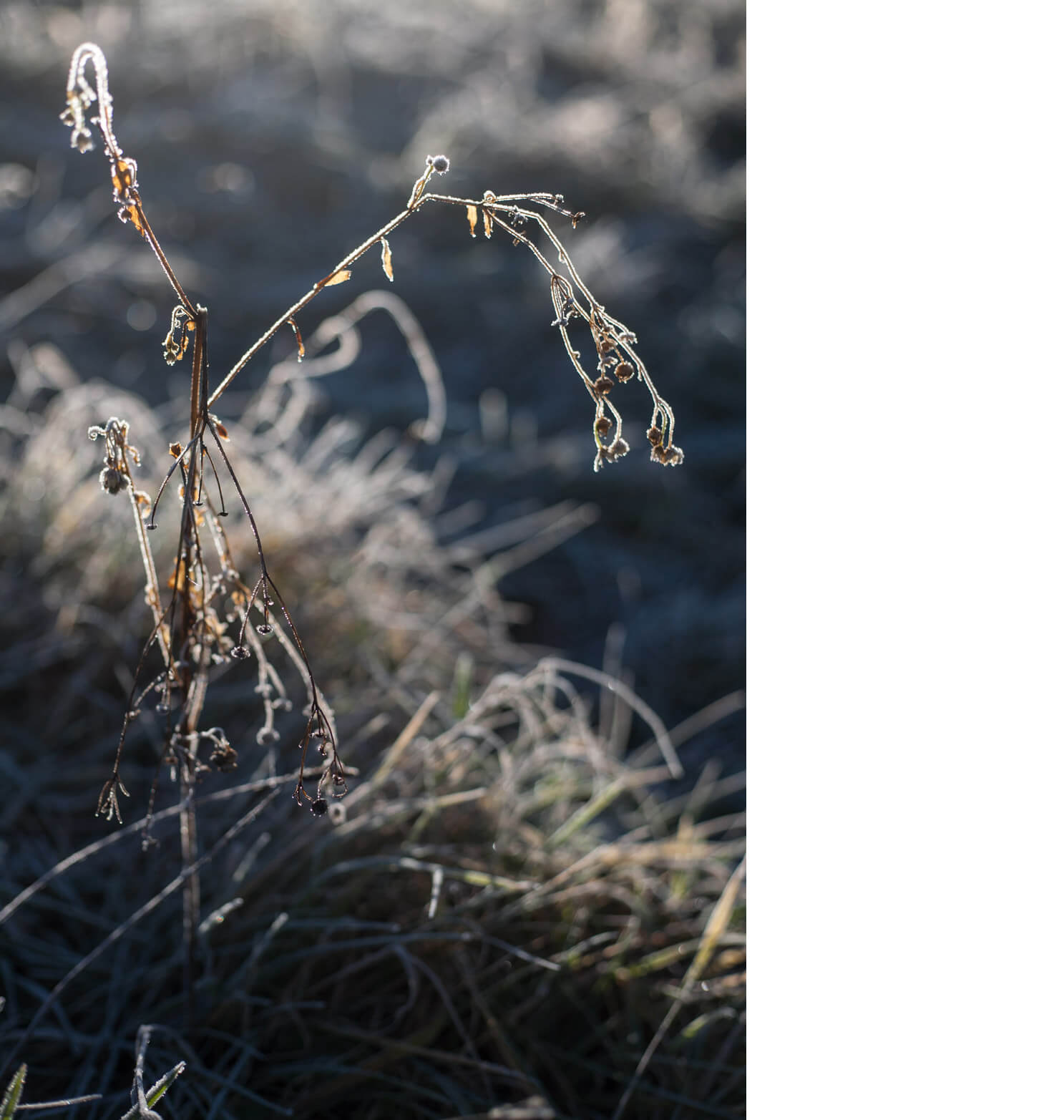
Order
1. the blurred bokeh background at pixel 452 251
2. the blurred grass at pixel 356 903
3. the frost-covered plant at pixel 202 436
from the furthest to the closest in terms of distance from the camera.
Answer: the blurred bokeh background at pixel 452 251, the blurred grass at pixel 356 903, the frost-covered plant at pixel 202 436

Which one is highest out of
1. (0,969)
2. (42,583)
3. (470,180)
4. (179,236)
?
(470,180)

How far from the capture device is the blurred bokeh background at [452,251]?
2221 mm

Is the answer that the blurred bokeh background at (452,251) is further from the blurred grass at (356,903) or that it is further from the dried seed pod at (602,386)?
the dried seed pod at (602,386)

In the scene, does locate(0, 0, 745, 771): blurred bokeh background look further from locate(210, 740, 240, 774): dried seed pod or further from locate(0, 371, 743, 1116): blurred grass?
locate(210, 740, 240, 774): dried seed pod

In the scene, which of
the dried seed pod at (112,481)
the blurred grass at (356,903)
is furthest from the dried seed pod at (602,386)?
the blurred grass at (356,903)

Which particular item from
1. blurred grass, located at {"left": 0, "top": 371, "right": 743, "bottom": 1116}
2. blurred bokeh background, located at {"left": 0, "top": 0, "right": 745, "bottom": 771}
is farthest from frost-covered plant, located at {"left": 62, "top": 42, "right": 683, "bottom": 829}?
blurred bokeh background, located at {"left": 0, "top": 0, "right": 745, "bottom": 771}

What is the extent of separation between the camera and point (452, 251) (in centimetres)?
319

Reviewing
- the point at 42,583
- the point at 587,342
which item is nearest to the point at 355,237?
the point at 587,342

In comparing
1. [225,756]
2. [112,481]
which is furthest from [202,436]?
[225,756]
